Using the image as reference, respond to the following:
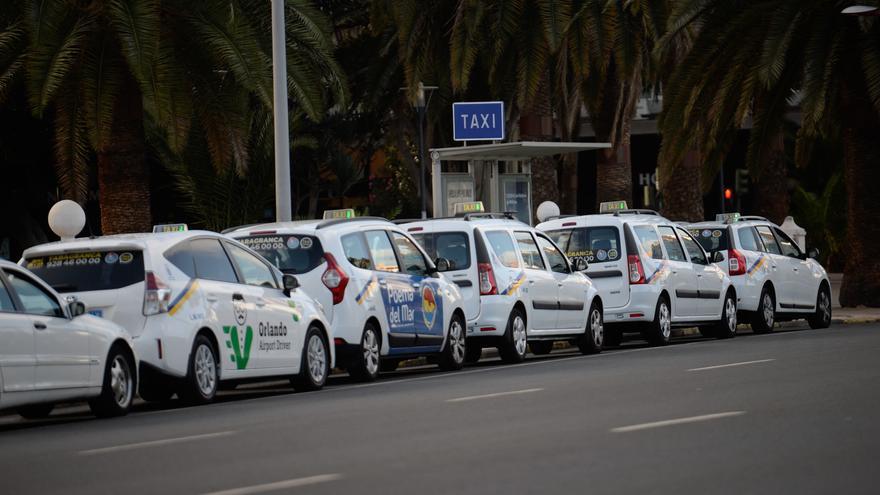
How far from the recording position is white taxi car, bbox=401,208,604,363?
20703 mm

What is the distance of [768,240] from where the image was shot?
2772cm

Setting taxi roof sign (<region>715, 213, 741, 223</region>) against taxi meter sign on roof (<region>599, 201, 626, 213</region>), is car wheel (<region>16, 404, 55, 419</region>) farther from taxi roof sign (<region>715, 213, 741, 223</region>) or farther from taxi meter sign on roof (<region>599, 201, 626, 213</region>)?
taxi roof sign (<region>715, 213, 741, 223</region>)

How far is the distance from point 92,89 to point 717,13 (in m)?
12.0

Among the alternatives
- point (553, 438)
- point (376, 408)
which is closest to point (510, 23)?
point (376, 408)

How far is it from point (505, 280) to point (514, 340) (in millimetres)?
763

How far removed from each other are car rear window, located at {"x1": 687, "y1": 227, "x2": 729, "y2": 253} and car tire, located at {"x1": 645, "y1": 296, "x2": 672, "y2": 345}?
3.00 m

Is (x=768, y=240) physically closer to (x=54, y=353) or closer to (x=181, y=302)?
(x=181, y=302)

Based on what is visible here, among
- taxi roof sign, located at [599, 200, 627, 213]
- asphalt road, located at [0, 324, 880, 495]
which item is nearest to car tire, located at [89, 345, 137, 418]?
asphalt road, located at [0, 324, 880, 495]

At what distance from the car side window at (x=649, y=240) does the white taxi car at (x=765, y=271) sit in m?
2.69

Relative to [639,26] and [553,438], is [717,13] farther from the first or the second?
[553,438]

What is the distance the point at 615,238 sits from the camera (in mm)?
23922

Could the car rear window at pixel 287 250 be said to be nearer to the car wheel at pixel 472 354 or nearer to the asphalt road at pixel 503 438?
the asphalt road at pixel 503 438

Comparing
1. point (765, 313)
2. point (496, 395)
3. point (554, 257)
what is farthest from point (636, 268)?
point (496, 395)

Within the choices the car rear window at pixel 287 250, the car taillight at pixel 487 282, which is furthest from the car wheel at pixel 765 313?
the car rear window at pixel 287 250
